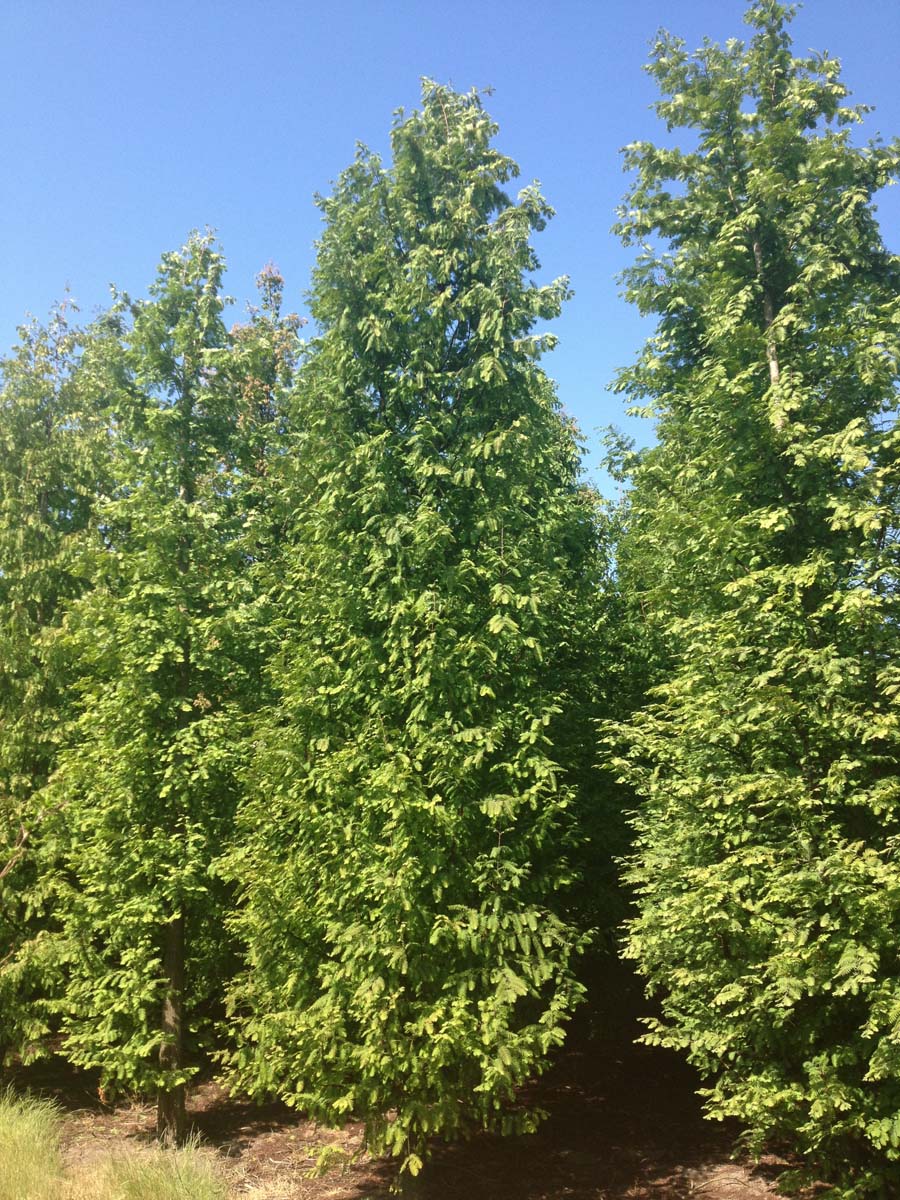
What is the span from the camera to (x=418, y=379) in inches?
344

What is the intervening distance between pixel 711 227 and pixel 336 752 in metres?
7.60

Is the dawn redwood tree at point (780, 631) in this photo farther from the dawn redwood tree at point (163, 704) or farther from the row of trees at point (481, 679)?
the dawn redwood tree at point (163, 704)

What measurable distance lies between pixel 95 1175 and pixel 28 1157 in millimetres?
609

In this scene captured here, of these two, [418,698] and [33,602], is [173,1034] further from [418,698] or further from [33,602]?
[33,602]

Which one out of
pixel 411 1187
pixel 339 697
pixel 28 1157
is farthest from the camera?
pixel 339 697

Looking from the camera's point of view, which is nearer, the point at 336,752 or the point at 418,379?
the point at 336,752

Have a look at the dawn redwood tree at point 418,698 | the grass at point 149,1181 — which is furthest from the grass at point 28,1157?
the dawn redwood tree at point 418,698

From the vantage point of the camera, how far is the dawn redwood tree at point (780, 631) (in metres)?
6.47

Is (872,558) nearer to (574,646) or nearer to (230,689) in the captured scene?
(574,646)

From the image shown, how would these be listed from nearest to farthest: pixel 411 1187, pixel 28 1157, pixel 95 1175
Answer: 1. pixel 28 1157
2. pixel 95 1175
3. pixel 411 1187

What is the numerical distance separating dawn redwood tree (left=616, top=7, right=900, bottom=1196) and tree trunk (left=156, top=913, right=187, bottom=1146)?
6001mm

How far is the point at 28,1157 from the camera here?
7.32 meters

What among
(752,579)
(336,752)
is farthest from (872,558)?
(336,752)

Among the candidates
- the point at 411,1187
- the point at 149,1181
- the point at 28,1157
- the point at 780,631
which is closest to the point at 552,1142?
the point at 411,1187
